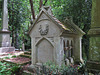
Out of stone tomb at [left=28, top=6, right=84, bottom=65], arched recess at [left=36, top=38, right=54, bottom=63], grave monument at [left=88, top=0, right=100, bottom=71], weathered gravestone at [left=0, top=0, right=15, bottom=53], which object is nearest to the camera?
grave monument at [left=88, top=0, right=100, bottom=71]

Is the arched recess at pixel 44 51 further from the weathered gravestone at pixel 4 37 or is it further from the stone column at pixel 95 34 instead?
the weathered gravestone at pixel 4 37

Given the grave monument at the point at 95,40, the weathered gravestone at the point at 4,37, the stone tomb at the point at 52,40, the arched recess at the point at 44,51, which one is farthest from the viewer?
the weathered gravestone at the point at 4,37

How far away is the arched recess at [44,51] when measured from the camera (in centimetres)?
385

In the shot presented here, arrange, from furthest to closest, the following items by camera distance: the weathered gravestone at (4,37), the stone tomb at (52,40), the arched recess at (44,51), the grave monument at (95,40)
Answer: the weathered gravestone at (4,37), the arched recess at (44,51), the stone tomb at (52,40), the grave monument at (95,40)

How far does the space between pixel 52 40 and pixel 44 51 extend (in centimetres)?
71

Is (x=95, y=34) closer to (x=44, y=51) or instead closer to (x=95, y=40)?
(x=95, y=40)

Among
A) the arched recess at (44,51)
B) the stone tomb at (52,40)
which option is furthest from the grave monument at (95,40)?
the arched recess at (44,51)

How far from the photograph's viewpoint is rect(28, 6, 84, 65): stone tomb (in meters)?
3.54

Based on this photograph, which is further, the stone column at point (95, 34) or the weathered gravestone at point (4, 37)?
the weathered gravestone at point (4, 37)

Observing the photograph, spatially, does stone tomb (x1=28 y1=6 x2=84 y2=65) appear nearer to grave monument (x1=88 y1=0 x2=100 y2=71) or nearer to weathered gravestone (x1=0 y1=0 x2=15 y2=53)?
grave monument (x1=88 y1=0 x2=100 y2=71)

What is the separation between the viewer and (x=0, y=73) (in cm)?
403

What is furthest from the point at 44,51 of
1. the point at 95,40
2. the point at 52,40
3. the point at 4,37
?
the point at 4,37

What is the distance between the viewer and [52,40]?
372 cm

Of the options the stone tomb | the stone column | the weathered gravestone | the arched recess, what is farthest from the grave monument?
the weathered gravestone
